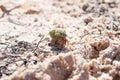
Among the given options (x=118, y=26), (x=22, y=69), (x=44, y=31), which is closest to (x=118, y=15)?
(x=118, y=26)

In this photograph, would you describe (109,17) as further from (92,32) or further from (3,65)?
(3,65)

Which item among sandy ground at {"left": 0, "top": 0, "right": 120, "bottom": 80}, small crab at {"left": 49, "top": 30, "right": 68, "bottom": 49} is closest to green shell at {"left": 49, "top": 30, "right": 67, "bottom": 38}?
small crab at {"left": 49, "top": 30, "right": 68, "bottom": 49}

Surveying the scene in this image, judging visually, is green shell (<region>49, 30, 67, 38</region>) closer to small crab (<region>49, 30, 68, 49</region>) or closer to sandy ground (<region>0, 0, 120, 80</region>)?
small crab (<region>49, 30, 68, 49</region>)

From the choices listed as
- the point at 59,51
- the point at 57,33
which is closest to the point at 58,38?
the point at 57,33

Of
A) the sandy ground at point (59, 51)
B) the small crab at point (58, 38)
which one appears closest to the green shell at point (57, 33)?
the small crab at point (58, 38)

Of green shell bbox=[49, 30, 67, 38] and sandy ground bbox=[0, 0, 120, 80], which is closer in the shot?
sandy ground bbox=[0, 0, 120, 80]

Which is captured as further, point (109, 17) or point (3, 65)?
point (109, 17)
